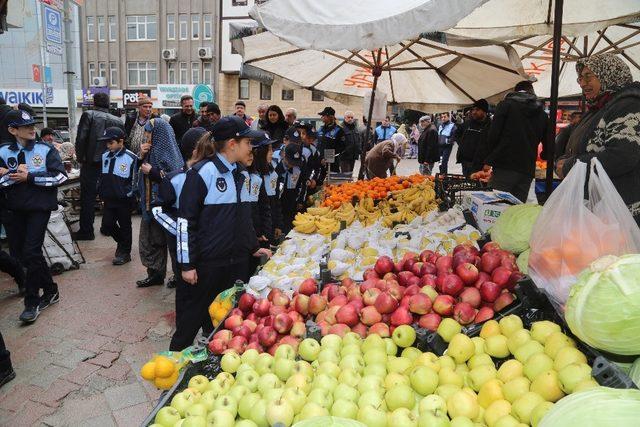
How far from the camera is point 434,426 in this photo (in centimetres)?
149

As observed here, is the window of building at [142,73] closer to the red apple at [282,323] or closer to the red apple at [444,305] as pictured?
the red apple at [282,323]

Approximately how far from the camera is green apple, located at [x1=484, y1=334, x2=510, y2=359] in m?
1.95

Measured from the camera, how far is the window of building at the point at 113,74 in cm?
3978

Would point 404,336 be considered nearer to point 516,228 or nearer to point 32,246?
point 516,228

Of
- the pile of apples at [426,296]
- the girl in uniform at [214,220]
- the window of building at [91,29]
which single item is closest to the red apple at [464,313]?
the pile of apples at [426,296]

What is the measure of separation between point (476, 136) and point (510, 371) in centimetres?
686

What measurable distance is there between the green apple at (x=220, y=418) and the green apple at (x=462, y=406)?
78cm

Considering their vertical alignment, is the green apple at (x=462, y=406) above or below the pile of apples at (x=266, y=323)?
above

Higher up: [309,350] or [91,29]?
[91,29]

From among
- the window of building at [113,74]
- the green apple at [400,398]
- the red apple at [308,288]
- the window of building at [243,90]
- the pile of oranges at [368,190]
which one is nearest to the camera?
the green apple at [400,398]

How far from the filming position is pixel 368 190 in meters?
5.86

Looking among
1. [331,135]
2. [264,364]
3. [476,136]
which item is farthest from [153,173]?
[476,136]

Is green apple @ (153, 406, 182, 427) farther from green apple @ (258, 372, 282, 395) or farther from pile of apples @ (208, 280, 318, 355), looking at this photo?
pile of apples @ (208, 280, 318, 355)

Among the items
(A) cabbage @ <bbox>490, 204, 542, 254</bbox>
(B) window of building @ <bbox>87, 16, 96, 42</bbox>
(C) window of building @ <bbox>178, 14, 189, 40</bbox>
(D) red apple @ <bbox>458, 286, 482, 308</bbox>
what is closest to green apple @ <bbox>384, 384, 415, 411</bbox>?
(D) red apple @ <bbox>458, 286, 482, 308</bbox>
